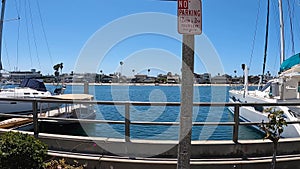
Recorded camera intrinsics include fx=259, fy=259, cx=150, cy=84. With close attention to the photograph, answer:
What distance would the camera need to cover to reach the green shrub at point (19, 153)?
3.66 meters

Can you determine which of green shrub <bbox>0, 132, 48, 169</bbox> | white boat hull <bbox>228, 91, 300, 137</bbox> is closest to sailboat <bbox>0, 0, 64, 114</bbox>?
green shrub <bbox>0, 132, 48, 169</bbox>

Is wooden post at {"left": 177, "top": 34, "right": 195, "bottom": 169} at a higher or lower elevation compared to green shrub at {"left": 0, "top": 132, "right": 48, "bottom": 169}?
higher

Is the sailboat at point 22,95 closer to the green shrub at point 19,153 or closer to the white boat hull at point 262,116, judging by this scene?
the green shrub at point 19,153

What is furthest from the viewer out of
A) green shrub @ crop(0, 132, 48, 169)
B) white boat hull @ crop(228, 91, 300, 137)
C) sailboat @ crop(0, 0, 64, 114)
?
sailboat @ crop(0, 0, 64, 114)

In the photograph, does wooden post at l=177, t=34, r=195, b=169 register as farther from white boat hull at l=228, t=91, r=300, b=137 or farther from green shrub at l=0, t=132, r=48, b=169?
white boat hull at l=228, t=91, r=300, b=137

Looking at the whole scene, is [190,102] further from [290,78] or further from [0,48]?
[0,48]

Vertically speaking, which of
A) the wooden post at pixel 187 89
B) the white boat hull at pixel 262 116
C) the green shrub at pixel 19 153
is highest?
the wooden post at pixel 187 89

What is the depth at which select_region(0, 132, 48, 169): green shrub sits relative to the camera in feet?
12.0

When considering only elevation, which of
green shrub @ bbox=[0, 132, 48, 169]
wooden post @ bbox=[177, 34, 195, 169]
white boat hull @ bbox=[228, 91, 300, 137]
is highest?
wooden post @ bbox=[177, 34, 195, 169]

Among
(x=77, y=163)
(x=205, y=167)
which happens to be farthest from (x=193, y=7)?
(x=77, y=163)

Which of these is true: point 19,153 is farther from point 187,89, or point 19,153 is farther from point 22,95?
point 22,95

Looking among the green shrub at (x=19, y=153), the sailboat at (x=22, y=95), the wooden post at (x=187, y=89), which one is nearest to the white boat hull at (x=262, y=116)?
the wooden post at (x=187, y=89)

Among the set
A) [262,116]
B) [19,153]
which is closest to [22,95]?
[262,116]

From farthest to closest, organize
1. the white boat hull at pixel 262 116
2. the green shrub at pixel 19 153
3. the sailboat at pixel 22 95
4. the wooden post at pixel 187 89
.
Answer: the sailboat at pixel 22 95 < the white boat hull at pixel 262 116 < the green shrub at pixel 19 153 < the wooden post at pixel 187 89
